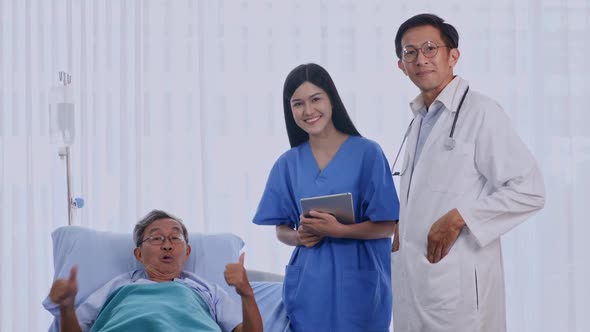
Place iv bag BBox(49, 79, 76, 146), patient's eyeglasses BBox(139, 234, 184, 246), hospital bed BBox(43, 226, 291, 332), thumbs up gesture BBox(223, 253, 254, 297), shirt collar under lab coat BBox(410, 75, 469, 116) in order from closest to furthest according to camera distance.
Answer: shirt collar under lab coat BBox(410, 75, 469, 116)
thumbs up gesture BBox(223, 253, 254, 297)
patient's eyeglasses BBox(139, 234, 184, 246)
hospital bed BBox(43, 226, 291, 332)
iv bag BBox(49, 79, 76, 146)

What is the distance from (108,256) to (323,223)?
0.91 metres

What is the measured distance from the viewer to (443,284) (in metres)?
1.83

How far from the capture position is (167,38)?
3689mm

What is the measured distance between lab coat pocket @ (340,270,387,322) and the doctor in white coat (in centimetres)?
30

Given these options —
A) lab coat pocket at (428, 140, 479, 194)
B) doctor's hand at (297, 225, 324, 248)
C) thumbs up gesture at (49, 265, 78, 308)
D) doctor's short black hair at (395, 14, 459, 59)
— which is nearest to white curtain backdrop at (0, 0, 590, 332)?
doctor's hand at (297, 225, 324, 248)

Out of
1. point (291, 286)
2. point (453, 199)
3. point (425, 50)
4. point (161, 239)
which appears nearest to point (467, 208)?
point (453, 199)

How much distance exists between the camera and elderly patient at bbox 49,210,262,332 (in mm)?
2137

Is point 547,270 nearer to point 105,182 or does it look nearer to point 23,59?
point 105,182

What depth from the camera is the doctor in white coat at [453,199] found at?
180 cm

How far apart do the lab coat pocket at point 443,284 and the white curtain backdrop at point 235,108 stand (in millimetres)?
1851

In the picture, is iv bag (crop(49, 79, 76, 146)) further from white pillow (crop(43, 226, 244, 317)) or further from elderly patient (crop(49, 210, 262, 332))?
elderly patient (crop(49, 210, 262, 332))

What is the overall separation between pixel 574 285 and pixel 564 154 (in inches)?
27.0

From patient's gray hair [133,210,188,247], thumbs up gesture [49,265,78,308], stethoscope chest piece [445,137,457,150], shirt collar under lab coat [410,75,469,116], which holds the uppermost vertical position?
shirt collar under lab coat [410,75,469,116]

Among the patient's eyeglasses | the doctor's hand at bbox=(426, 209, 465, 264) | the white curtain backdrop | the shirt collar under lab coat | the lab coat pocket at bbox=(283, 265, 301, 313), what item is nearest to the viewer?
the doctor's hand at bbox=(426, 209, 465, 264)
